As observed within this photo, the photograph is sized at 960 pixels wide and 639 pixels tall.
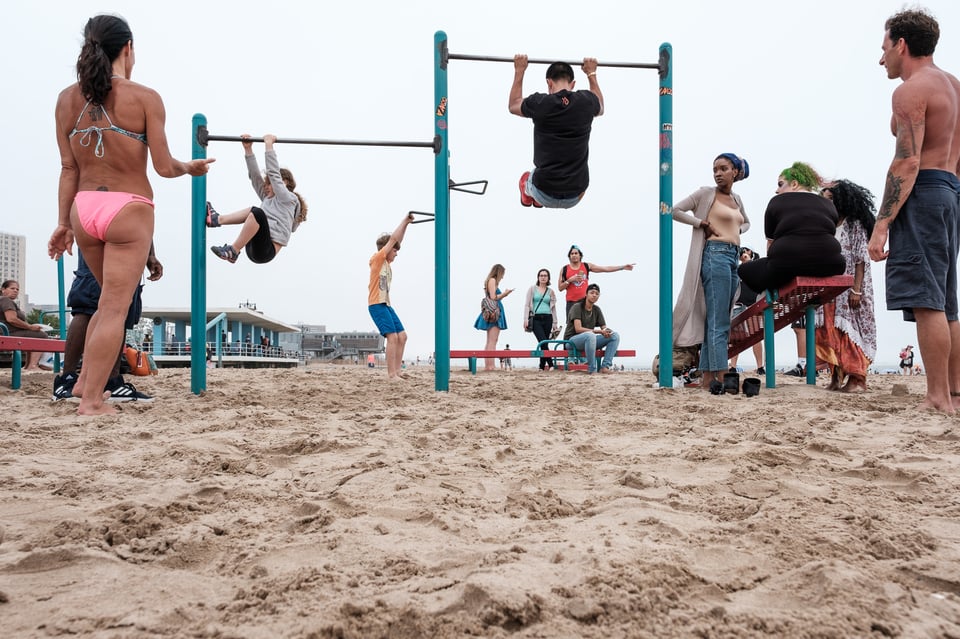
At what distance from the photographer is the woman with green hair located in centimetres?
484

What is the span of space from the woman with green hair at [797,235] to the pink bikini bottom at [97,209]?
440 cm

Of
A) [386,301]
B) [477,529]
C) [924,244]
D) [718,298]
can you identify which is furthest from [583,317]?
[477,529]

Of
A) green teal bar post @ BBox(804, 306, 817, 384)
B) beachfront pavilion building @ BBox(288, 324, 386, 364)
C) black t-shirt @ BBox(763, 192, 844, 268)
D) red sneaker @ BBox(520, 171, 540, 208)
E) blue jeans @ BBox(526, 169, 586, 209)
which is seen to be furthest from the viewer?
beachfront pavilion building @ BBox(288, 324, 386, 364)

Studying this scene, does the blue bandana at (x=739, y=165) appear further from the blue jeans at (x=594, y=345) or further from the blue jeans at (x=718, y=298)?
the blue jeans at (x=594, y=345)

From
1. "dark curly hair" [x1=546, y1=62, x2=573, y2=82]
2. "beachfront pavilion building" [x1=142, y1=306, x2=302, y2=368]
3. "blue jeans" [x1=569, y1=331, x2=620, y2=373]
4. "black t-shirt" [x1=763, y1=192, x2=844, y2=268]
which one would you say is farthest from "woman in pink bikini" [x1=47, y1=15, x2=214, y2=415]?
"beachfront pavilion building" [x1=142, y1=306, x2=302, y2=368]

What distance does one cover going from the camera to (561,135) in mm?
5125

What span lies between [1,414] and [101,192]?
4.28ft

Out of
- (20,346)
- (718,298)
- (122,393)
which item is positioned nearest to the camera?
(122,393)

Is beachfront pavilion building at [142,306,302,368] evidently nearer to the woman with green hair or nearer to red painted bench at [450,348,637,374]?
red painted bench at [450,348,637,374]

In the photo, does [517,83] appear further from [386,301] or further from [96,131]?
[96,131]

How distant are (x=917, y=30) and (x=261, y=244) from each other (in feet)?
15.8

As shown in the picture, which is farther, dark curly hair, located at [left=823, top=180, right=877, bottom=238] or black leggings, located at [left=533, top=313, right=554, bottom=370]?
black leggings, located at [left=533, top=313, right=554, bottom=370]

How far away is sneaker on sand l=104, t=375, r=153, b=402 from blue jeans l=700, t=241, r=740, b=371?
4.08m

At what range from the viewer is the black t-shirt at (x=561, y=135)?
200 inches
